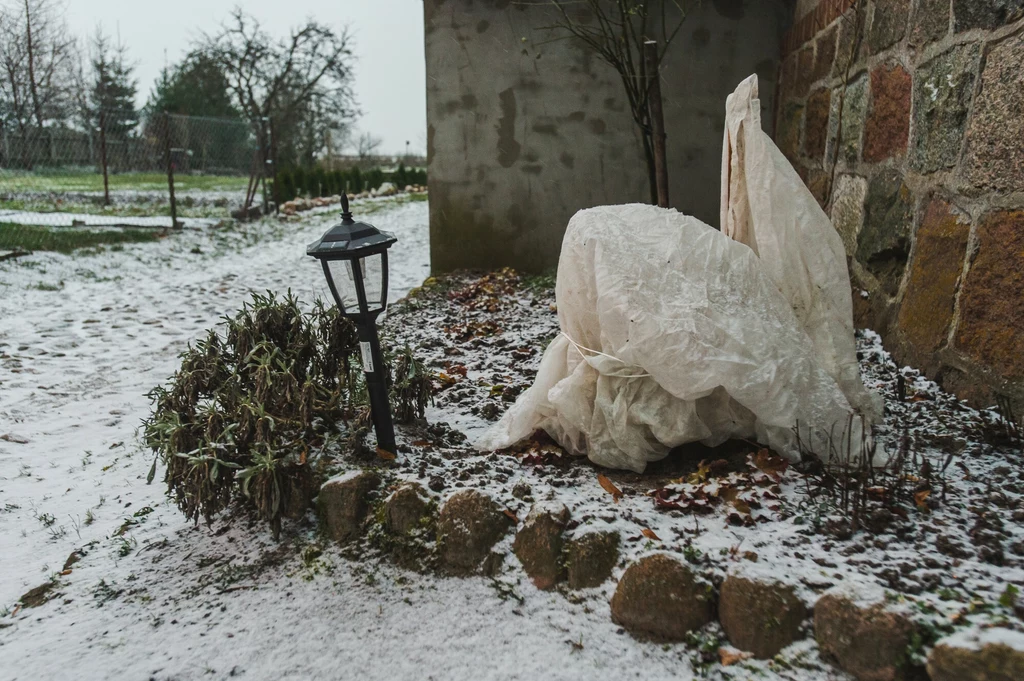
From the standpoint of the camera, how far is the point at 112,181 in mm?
11117

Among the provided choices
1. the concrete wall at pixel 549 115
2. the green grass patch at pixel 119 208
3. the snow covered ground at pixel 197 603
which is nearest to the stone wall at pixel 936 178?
the concrete wall at pixel 549 115

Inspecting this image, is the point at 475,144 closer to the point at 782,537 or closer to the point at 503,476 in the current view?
the point at 503,476

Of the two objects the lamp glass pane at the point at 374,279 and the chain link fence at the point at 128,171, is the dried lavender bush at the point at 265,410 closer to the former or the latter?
the lamp glass pane at the point at 374,279

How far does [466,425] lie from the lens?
2859 millimetres

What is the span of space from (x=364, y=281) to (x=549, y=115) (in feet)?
11.0

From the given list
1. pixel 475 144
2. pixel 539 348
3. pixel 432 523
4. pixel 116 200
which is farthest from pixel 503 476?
pixel 116 200

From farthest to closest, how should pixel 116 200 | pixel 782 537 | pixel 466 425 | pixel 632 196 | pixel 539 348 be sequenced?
pixel 116 200 → pixel 632 196 → pixel 539 348 → pixel 466 425 → pixel 782 537

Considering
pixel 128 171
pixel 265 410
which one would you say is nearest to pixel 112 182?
pixel 128 171

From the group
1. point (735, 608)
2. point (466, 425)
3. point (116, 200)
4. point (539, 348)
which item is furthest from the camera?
point (116, 200)

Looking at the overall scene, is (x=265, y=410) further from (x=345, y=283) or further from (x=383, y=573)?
(x=383, y=573)

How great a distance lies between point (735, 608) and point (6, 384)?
160 inches

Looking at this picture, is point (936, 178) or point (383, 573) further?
point (936, 178)

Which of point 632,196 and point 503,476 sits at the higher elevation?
point 632,196

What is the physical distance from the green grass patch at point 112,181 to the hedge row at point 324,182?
2.88 ft
